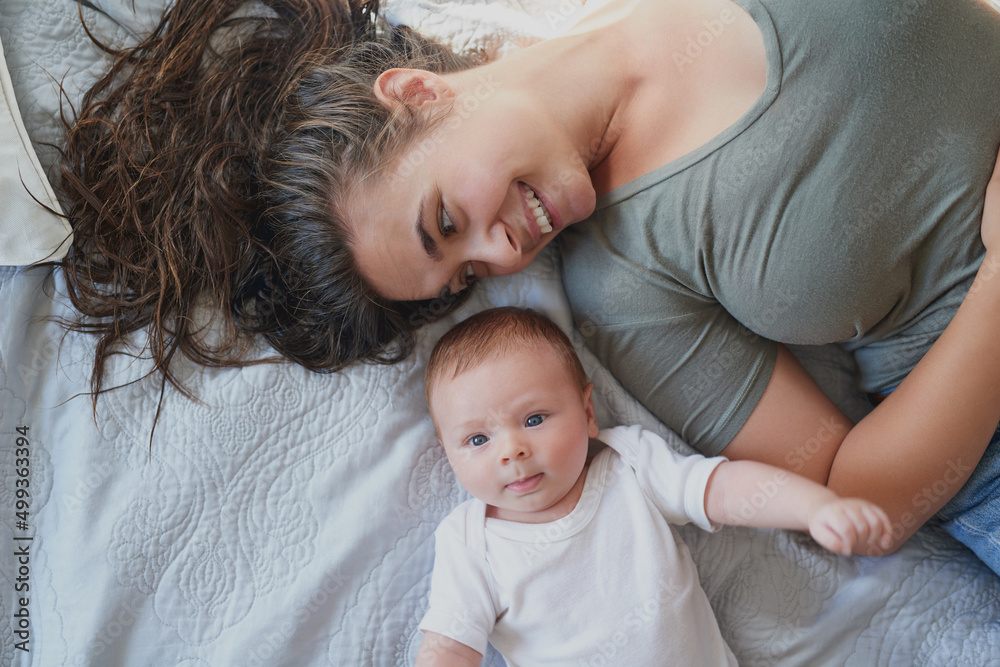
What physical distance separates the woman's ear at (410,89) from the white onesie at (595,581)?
70 cm

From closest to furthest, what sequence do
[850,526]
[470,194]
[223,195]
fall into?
[850,526], [470,194], [223,195]

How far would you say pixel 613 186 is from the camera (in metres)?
1.23

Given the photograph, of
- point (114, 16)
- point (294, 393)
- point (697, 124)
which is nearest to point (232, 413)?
point (294, 393)

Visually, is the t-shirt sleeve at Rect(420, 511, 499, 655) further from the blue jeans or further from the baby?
the blue jeans

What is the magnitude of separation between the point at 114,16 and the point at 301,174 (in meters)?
0.53

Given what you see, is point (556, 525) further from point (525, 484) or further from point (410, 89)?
point (410, 89)

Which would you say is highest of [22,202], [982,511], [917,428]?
[22,202]

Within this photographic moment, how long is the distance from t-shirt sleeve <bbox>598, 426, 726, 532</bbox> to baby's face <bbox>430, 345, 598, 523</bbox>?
0.32ft

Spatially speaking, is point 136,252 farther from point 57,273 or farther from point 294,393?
point 294,393

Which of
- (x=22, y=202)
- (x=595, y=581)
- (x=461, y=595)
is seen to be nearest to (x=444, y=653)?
(x=461, y=595)

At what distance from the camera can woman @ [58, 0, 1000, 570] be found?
3.53ft

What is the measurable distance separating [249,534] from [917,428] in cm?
113

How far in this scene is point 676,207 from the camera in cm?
115

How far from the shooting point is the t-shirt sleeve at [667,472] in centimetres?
112
